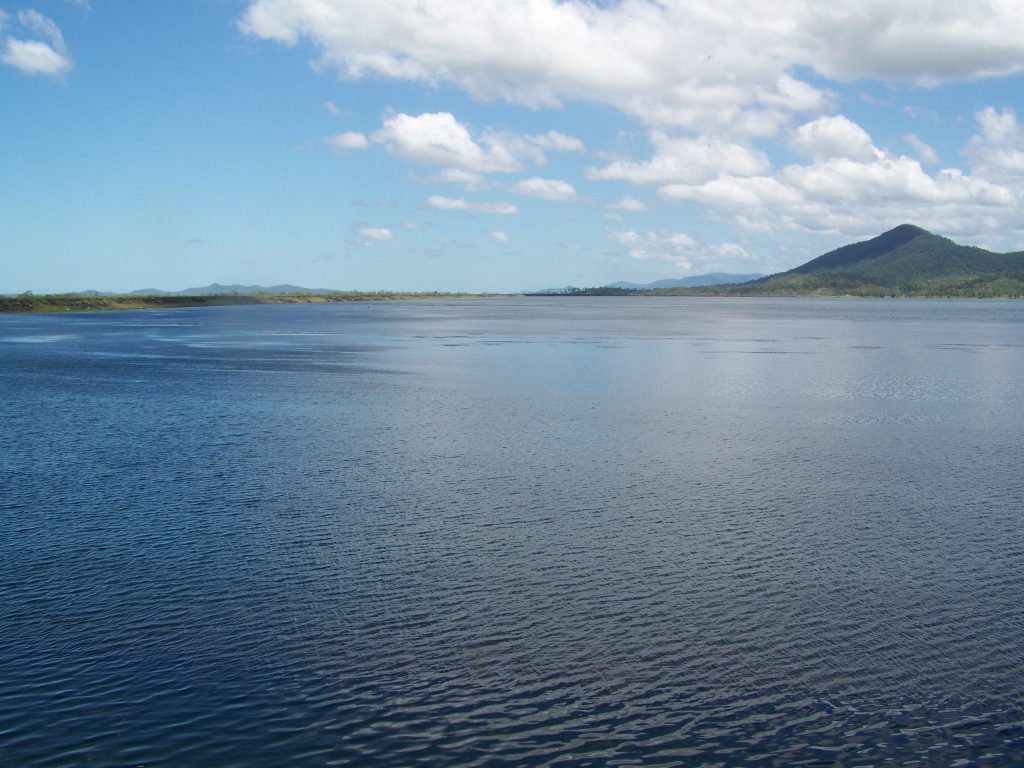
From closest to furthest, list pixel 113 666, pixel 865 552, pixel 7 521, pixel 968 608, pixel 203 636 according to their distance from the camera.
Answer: pixel 113 666 → pixel 203 636 → pixel 968 608 → pixel 865 552 → pixel 7 521

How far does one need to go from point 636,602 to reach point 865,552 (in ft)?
16.9

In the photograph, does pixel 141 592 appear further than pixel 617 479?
No

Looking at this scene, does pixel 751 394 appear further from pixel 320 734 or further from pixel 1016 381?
pixel 320 734

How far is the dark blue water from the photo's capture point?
32.1 ft

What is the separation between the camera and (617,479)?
21.6 m

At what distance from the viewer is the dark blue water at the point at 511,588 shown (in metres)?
9.80

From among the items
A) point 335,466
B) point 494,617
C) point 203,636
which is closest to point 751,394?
point 335,466

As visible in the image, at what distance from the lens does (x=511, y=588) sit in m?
14.0

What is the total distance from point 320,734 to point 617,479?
42.5ft

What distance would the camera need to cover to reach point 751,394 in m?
38.1

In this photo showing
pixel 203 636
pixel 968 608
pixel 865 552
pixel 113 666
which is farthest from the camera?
pixel 865 552

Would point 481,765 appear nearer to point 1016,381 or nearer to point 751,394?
point 751,394

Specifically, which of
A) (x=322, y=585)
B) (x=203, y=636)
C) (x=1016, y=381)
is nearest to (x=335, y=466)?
(x=322, y=585)

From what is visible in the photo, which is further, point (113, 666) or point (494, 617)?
point (494, 617)
